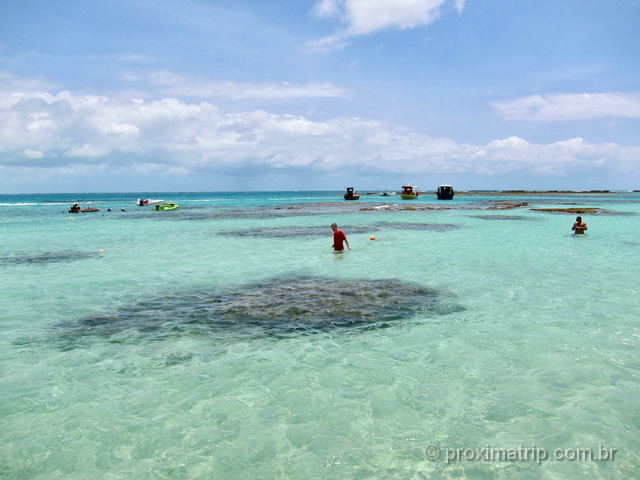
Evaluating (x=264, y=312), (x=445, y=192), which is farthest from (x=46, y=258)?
(x=445, y=192)

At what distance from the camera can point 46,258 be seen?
68.2ft

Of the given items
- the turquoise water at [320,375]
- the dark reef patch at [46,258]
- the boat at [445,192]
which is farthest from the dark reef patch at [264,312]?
the boat at [445,192]

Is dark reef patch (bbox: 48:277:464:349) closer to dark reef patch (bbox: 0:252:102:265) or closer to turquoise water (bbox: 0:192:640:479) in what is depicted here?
turquoise water (bbox: 0:192:640:479)

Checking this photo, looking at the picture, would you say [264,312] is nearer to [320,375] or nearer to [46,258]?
[320,375]

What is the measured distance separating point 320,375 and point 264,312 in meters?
3.90

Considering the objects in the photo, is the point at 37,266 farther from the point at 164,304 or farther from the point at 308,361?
the point at 308,361

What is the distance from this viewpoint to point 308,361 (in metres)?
7.81

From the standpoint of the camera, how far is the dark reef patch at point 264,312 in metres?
9.48

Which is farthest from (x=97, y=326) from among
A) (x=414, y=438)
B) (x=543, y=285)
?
(x=543, y=285)

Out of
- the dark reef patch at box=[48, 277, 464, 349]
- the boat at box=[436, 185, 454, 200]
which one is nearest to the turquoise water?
the dark reef patch at box=[48, 277, 464, 349]

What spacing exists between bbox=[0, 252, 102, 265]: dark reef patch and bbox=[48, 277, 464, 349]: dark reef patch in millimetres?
10707

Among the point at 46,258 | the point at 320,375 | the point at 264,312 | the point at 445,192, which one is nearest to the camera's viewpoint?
the point at 320,375

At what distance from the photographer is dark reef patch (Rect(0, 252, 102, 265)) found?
1967 cm

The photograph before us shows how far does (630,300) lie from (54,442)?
530 inches
